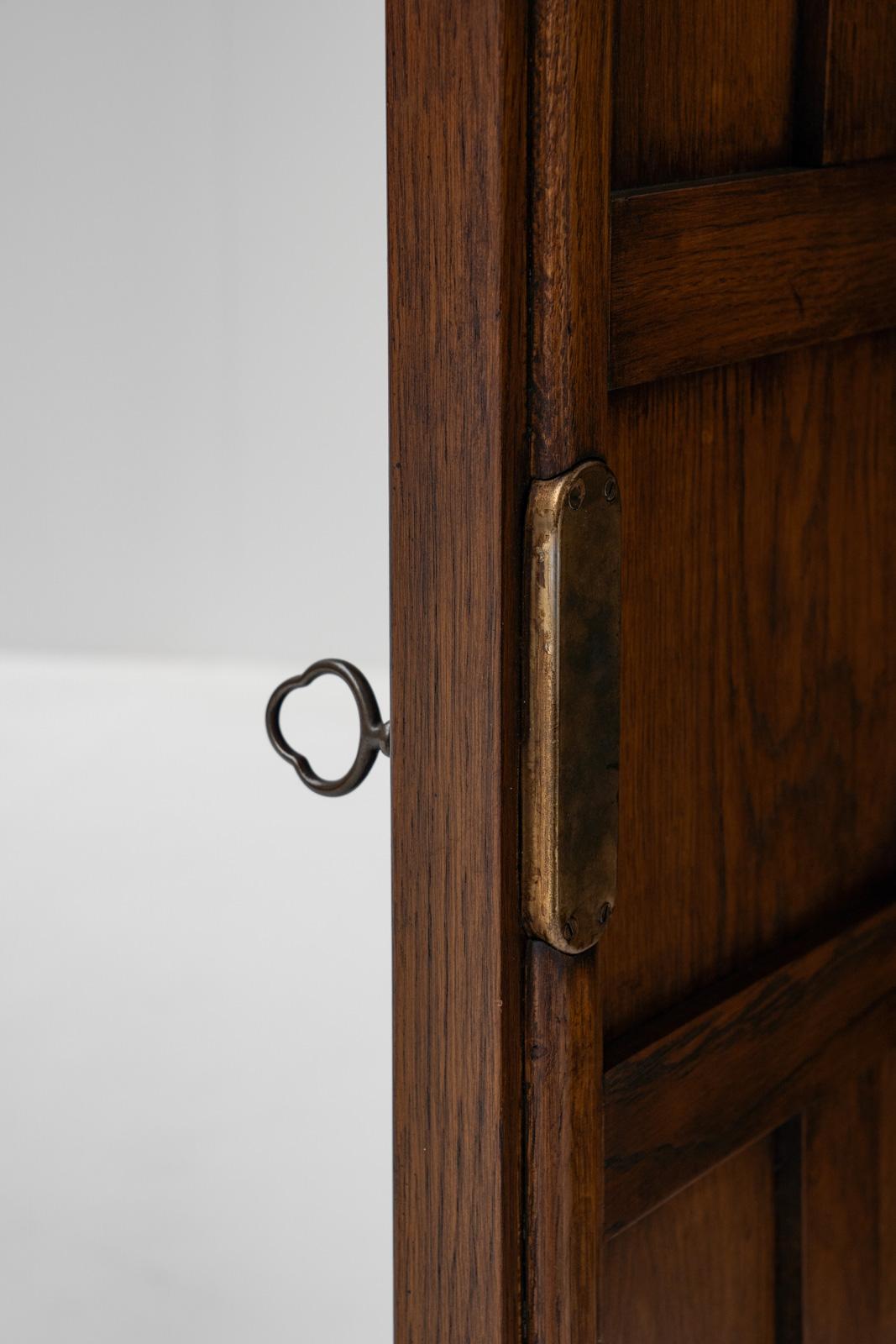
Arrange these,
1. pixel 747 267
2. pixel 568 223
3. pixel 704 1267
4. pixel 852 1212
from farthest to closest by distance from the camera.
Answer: pixel 852 1212
pixel 704 1267
pixel 747 267
pixel 568 223

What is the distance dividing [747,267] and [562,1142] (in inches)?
12.3

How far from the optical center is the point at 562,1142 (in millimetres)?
521

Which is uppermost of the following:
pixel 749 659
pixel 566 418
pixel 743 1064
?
pixel 566 418

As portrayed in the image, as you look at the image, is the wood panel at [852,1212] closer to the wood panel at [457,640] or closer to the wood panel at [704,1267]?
the wood panel at [704,1267]

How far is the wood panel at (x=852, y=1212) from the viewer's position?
2.44 feet

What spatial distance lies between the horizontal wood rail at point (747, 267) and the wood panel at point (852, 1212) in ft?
1.20

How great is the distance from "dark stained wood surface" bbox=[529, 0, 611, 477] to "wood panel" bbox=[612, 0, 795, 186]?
5 centimetres

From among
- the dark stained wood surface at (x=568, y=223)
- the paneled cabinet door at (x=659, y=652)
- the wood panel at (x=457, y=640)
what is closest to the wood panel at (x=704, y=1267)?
the paneled cabinet door at (x=659, y=652)

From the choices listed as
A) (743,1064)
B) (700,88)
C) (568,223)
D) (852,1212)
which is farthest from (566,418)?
(852,1212)

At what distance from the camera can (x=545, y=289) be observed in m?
0.47

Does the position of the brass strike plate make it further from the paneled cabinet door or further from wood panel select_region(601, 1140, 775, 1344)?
wood panel select_region(601, 1140, 775, 1344)

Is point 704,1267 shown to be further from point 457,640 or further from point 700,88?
point 700,88

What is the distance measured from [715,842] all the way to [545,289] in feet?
0.83

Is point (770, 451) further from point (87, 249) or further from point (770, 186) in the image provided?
point (87, 249)
